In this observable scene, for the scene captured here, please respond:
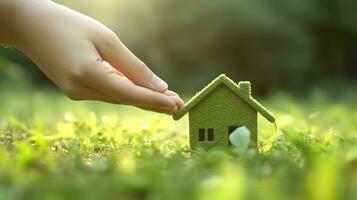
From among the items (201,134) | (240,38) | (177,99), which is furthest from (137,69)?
(240,38)

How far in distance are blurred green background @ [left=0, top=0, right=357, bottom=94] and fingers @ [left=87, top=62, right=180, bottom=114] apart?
5551 mm

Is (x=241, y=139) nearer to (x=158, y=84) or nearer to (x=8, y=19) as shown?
(x=158, y=84)

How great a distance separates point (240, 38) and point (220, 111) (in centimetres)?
585

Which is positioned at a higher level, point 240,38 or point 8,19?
point 240,38

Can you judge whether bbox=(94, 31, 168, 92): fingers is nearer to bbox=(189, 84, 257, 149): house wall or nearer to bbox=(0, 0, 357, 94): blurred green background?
bbox=(189, 84, 257, 149): house wall

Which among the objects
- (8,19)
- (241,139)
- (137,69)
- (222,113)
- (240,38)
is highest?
(240,38)

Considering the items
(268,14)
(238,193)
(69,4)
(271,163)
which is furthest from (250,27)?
(238,193)

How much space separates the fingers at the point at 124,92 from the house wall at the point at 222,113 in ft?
0.23

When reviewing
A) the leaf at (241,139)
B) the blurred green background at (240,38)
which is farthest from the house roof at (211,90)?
the blurred green background at (240,38)

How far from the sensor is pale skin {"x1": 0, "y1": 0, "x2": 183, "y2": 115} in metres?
1.66

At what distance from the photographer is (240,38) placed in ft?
24.8

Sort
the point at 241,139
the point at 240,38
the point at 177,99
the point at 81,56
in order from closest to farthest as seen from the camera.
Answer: the point at 241,139 → the point at 81,56 → the point at 177,99 → the point at 240,38

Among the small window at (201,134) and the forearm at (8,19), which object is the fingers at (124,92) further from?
the forearm at (8,19)

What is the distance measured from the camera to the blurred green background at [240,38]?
735 cm
